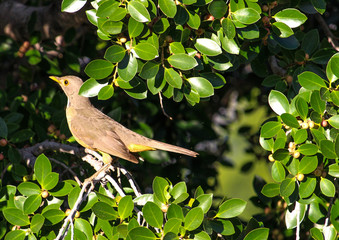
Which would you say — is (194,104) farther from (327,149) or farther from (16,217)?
(16,217)

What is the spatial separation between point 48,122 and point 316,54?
2.45 metres

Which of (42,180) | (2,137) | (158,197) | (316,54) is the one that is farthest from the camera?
(2,137)

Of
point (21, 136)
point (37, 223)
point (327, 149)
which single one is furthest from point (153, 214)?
point (21, 136)

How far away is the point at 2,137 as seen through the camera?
4312 mm

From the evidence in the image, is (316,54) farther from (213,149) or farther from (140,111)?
(213,149)

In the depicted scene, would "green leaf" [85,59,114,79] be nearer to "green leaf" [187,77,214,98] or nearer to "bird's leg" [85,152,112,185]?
"green leaf" [187,77,214,98]

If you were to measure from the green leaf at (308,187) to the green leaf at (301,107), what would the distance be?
43 centimetres

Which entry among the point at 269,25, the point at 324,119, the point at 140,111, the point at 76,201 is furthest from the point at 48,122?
the point at 324,119

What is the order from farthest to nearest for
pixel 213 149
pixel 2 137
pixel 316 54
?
pixel 213 149 < pixel 2 137 < pixel 316 54

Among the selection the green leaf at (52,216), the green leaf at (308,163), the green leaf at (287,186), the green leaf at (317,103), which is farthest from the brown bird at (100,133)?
the green leaf at (317,103)

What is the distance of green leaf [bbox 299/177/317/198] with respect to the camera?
11.3 feet

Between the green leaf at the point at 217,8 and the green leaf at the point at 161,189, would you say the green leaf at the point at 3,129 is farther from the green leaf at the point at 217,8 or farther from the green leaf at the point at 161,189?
the green leaf at the point at 217,8

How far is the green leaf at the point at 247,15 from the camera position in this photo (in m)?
3.40

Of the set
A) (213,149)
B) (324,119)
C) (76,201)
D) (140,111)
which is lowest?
(213,149)
